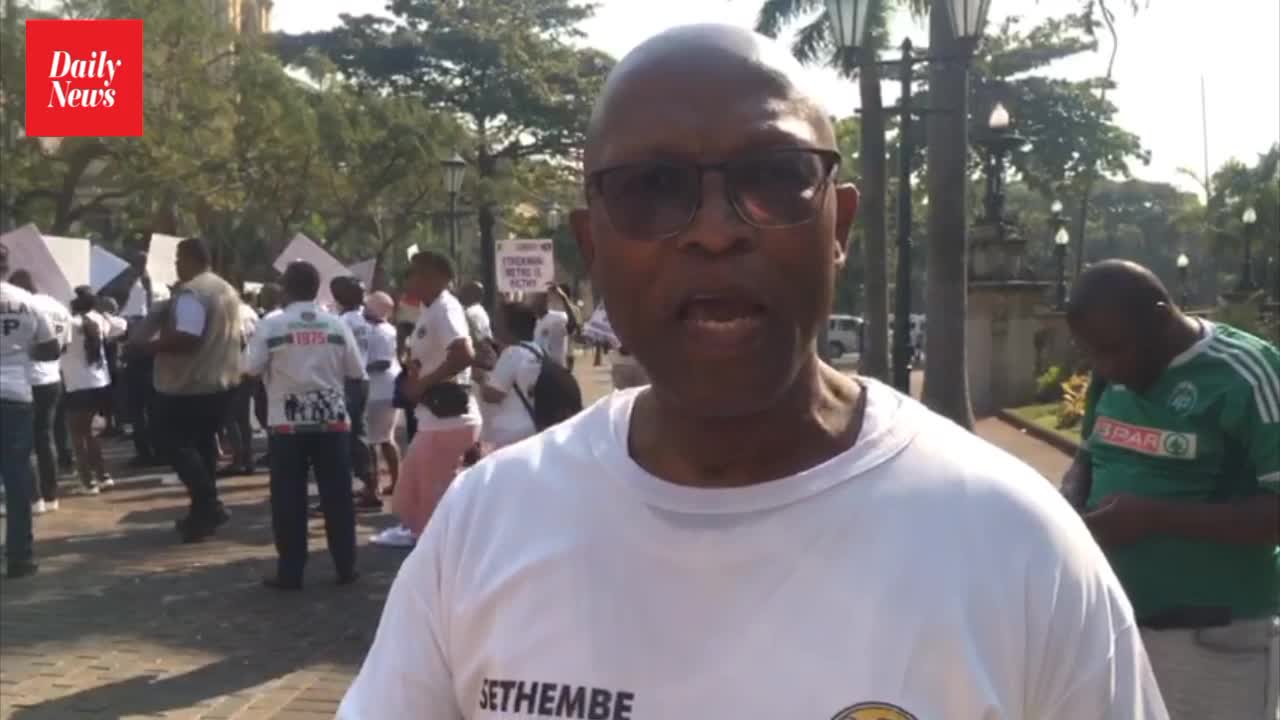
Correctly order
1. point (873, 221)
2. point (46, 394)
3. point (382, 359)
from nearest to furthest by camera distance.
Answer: point (46, 394), point (382, 359), point (873, 221)

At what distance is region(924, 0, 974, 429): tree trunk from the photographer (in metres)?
15.8

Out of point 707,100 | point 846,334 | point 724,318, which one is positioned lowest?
point 846,334

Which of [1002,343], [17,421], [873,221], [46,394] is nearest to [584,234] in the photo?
[17,421]

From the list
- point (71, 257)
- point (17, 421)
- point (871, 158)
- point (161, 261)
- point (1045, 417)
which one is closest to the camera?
point (17, 421)

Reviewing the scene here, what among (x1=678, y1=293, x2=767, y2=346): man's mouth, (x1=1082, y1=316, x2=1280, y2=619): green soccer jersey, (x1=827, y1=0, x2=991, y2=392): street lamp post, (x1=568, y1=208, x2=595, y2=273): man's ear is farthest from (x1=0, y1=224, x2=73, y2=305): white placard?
(x1=678, y1=293, x2=767, y2=346): man's mouth

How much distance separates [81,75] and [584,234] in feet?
74.3

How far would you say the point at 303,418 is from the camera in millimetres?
8305

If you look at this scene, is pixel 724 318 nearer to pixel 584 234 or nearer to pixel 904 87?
pixel 584 234

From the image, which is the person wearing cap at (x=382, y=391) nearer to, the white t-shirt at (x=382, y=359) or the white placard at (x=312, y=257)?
the white t-shirt at (x=382, y=359)

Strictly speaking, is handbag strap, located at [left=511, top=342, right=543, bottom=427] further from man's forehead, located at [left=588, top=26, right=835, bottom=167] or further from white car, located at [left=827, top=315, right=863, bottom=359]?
white car, located at [left=827, top=315, right=863, bottom=359]

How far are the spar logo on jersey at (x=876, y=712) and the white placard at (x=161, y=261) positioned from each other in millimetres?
13833

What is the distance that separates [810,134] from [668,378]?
0.28 m

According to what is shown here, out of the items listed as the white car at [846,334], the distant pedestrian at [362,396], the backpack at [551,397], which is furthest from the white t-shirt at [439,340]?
the white car at [846,334]

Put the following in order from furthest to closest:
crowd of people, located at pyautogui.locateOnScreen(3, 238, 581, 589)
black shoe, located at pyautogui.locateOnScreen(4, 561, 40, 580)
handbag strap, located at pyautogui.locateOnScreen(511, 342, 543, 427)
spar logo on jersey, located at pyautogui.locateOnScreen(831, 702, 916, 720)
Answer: black shoe, located at pyautogui.locateOnScreen(4, 561, 40, 580)
crowd of people, located at pyautogui.locateOnScreen(3, 238, 581, 589)
handbag strap, located at pyautogui.locateOnScreen(511, 342, 543, 427)
spar logo on jersey, located at pyautogui.locateOnScreen(831, 702, 916, 720)
